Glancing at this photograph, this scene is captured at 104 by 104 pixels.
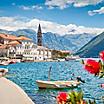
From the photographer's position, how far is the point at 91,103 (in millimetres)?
4047

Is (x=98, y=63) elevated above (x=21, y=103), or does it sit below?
above

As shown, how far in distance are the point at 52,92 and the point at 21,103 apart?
2752 cm

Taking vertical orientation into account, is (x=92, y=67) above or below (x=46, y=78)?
above

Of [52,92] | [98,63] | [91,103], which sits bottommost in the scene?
[52,92]

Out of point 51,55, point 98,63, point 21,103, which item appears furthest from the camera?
point 51,55

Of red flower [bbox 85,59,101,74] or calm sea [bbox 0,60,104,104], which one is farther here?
calm sea [bbox 0,60,104,104]

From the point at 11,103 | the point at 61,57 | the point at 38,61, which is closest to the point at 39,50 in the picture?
the point at 38,61

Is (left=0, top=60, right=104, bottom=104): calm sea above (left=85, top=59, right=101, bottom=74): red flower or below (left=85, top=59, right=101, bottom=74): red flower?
below

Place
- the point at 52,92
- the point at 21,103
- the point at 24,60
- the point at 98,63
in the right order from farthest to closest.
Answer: the point at 24,60 → the point at 52,92 → the point at 21,103 → the point at 98,63

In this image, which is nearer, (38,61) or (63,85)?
(63,85)

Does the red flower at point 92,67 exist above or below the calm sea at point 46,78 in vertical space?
above

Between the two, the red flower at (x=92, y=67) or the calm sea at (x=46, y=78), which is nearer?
the red flower at (x=92, y=67)

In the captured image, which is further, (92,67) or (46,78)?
(46,78)

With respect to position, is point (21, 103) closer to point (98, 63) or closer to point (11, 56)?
point (98, 63)
